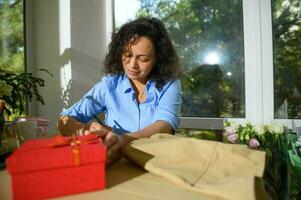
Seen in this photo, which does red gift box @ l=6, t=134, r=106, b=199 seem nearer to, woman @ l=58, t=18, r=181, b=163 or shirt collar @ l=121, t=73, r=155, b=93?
woman @ l=58, t=18, r=181, b=163

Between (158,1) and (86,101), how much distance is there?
896 millimetres

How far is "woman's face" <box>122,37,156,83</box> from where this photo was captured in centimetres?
101

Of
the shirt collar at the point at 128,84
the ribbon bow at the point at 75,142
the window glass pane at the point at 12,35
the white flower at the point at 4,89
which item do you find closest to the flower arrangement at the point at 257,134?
the shirt collar at the point at 128,84

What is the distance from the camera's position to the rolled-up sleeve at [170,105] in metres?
0.97

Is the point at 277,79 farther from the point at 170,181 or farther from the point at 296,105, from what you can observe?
the point at 170,181

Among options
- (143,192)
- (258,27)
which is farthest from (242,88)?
(143,192)

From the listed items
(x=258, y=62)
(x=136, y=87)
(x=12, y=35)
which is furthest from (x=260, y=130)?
(x=12, y=35)

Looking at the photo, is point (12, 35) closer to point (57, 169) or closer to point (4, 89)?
point (4, 89)

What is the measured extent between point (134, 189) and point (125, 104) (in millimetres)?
622

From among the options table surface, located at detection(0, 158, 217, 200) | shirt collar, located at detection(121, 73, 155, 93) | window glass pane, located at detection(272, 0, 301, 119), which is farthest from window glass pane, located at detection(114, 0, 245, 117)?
Result: table surface, located at detection(0, 158, 217, 200)

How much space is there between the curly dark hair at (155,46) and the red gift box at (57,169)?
63 cm

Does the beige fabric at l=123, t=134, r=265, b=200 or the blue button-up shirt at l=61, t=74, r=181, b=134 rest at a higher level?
the blue button-up shirt at l=61, t=74, r=181, b=134

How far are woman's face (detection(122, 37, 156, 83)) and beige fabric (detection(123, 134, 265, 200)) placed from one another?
435 mm

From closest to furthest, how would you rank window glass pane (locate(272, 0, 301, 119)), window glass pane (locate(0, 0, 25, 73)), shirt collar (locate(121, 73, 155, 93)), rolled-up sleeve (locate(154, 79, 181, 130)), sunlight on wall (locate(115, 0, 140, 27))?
rolled-up sleeve (locate(154, 79, 181, 130)) < shirt collar (locate(121, 73, 155, 93)) < window glass pane (locate(272, 0, 301, 119)) < window glass pane (locate(0, 0, 25, 73)) < sunlight on wall (locate(115, 0, 140, 27))
